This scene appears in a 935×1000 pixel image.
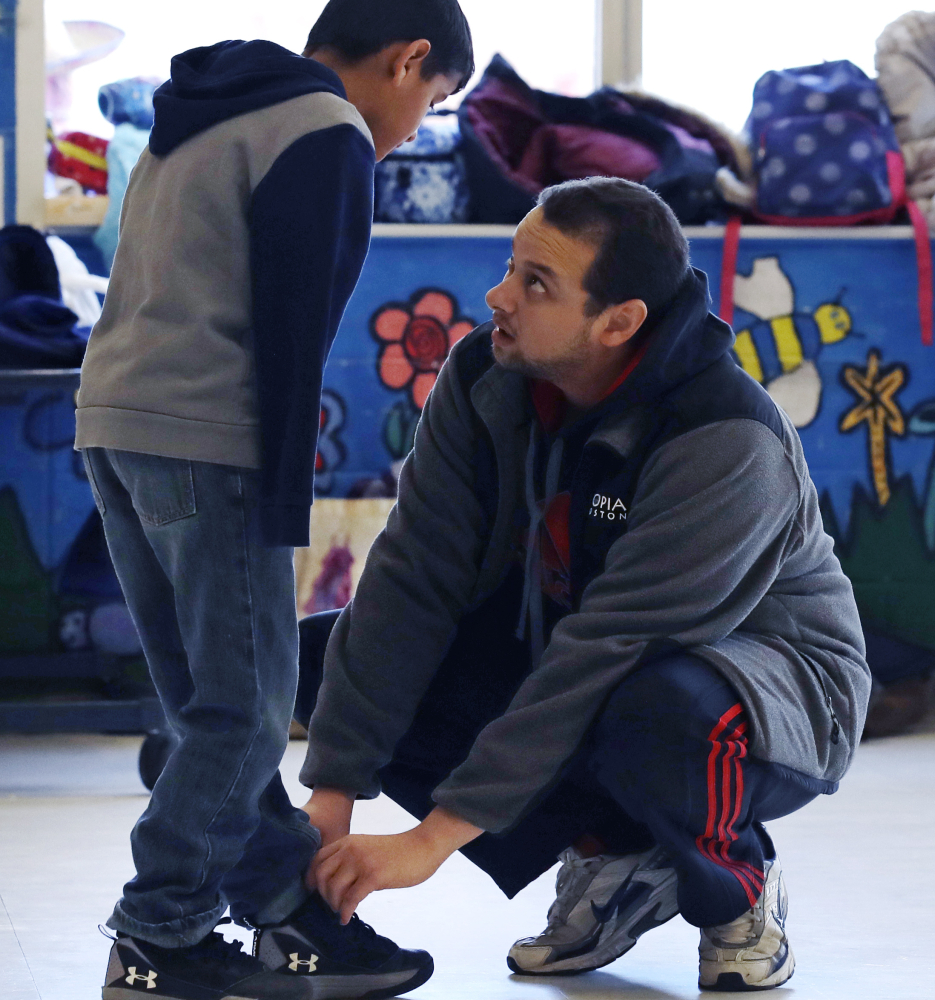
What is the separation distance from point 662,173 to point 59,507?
147cm

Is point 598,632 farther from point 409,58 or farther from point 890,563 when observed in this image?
point 890,563

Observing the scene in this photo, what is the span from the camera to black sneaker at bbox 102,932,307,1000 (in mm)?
1305

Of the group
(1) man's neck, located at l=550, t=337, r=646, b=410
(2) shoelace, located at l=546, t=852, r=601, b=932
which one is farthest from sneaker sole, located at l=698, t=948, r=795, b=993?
(1) man's neck, located at l=550, t=337, r=646, b=410

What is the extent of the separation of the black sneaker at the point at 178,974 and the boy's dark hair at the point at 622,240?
29.4 inches

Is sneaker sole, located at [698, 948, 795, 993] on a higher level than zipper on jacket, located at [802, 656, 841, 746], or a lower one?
lower

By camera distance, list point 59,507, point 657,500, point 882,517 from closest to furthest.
→ 1. point 657,500
2. point 59,507
3. point 882,517

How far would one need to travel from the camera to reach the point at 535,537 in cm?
156

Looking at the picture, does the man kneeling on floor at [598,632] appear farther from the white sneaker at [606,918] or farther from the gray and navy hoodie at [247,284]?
the gray and navy hoodie at [247,284]

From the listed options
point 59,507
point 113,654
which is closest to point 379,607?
point 113,654

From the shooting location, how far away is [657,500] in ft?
4.70

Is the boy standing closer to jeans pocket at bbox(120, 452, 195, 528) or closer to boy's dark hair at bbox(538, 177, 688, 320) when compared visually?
jeans pocket at bbox(120, 452, 195, 528)

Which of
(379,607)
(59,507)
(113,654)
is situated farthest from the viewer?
(59,507)

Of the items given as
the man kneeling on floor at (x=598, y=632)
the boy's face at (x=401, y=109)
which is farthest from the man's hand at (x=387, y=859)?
the boy's face at (x=401, y=109)

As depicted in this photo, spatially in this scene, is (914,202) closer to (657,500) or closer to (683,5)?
(683,5)
